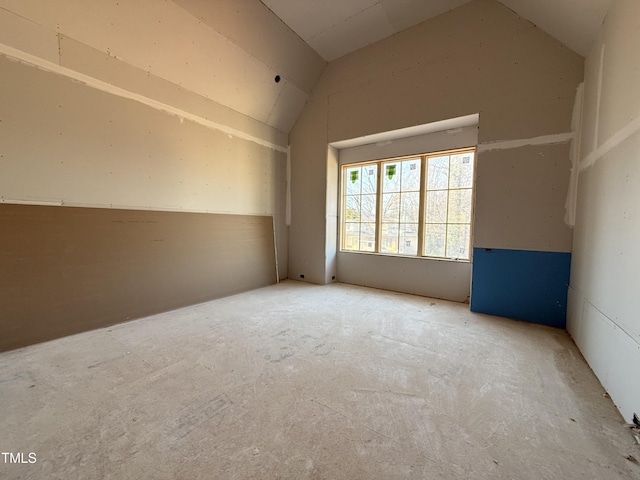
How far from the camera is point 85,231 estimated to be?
2.60 meters

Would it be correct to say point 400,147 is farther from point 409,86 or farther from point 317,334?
point 317,334

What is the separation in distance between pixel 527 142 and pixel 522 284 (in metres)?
1.59

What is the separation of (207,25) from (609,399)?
4.79 metres

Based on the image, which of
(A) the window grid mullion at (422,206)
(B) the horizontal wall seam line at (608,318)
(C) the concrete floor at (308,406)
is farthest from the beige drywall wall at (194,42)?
(B) the horizontal wall seam line at (608,318)

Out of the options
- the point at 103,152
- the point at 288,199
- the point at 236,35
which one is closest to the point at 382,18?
the point at 236,35

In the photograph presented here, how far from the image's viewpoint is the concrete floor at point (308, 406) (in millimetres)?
1164

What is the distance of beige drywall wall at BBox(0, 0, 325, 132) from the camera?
7.46 feet

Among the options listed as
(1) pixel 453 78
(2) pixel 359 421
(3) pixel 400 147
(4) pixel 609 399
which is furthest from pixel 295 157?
(4) pixel 609 399

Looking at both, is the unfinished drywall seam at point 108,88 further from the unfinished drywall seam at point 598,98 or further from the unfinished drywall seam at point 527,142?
the unfinished drywall seam at point 598,98

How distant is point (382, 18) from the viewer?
3.45 meters

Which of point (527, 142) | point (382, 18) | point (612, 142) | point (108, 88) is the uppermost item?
point (382, 18)

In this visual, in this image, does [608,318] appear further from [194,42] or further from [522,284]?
[194,42]

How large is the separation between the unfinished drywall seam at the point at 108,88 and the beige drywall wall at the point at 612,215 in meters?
3.99

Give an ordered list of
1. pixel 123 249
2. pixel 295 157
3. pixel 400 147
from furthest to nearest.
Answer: pixel 295 157 < pixel 400 147 < pixel 123 249
